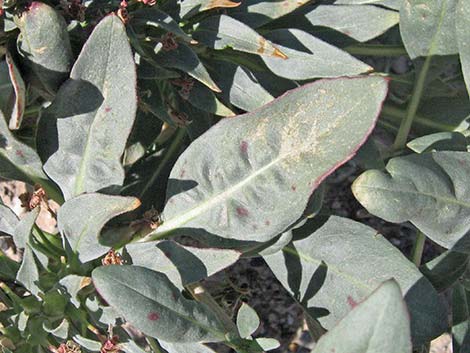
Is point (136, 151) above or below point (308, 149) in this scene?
below

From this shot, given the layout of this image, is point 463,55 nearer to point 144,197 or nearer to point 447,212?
point 447,212

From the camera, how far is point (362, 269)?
1.44 m

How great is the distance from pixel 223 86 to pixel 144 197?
29cm

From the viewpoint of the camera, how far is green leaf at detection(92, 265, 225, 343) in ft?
3.74

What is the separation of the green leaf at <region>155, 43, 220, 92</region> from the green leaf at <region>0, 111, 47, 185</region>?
0.27 m

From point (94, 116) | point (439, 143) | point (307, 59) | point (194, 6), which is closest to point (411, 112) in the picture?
point (439, 143)

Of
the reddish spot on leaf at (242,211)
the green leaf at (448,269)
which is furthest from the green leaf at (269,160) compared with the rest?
the green leaf at (448,269)

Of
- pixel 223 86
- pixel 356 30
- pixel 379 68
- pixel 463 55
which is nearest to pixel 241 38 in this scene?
pixel 223 86

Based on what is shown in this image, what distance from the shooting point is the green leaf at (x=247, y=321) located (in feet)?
4.23

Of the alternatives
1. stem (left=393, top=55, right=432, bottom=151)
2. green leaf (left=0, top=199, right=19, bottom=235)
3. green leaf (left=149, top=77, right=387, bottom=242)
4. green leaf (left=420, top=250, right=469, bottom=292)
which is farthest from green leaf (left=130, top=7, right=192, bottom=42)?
green leaf (left=420, top=250, right=469, bottom=292)

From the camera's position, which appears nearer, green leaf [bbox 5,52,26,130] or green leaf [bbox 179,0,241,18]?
green leaf [bbox 5,52,26,130]

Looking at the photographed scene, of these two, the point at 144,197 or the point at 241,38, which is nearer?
the point at 241,38

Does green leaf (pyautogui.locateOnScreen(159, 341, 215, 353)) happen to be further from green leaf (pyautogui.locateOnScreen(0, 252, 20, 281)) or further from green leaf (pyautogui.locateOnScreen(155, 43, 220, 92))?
green leaf (pyautogui.locateOnScreen(155, 43, 220, 92))

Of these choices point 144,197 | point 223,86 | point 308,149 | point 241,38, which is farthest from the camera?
point 144,197
